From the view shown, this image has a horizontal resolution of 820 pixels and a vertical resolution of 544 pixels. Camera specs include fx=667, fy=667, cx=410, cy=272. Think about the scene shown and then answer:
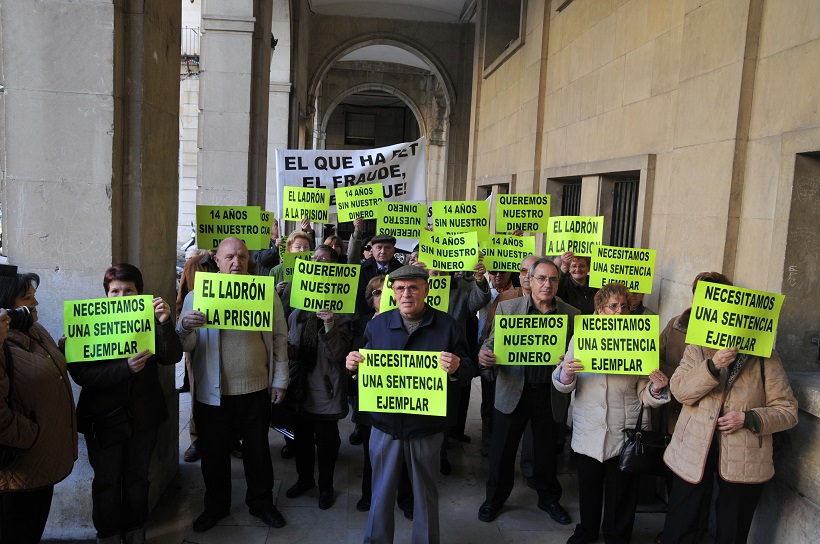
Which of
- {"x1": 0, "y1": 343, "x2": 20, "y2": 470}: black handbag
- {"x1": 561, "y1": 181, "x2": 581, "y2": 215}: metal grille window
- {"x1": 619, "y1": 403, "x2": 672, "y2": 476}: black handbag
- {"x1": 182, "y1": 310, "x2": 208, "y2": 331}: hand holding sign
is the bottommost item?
{"x1": 619, "y1": 403, "x2": 672, "y2": 476}: black handbag

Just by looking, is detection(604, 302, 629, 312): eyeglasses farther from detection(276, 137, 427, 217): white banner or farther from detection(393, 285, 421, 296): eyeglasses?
detection(276, 137, 427, 217): white banner

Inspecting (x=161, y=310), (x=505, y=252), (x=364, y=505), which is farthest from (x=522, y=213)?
(x=161, y=310)

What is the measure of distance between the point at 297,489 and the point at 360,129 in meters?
39.1

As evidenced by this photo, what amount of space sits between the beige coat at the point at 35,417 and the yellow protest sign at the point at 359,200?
4605mm

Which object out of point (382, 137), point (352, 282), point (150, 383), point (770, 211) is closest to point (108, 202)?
point (150, 383)

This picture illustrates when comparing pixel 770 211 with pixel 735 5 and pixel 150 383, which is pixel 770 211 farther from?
pixel 150 383

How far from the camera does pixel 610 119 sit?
7.99 meters

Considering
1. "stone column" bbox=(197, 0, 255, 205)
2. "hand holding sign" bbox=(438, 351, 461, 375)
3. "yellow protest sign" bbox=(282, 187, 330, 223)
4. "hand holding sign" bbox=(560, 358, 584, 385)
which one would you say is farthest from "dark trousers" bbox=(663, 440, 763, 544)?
"stone column" bbox=(197, 0, 255, 205)

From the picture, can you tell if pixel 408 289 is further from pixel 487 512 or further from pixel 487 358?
pixel 487 512

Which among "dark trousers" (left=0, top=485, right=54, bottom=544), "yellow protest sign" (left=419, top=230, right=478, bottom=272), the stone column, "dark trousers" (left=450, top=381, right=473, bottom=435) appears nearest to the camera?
"dark trousers" (left=0, top=485, right=54, bottom=544)

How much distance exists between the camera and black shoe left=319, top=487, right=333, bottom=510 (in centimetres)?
516

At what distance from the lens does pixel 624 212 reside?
7.84 metres

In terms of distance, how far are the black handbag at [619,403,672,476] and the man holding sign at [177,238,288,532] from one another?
241 centimetres

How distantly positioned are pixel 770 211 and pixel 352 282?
308 centimetres
